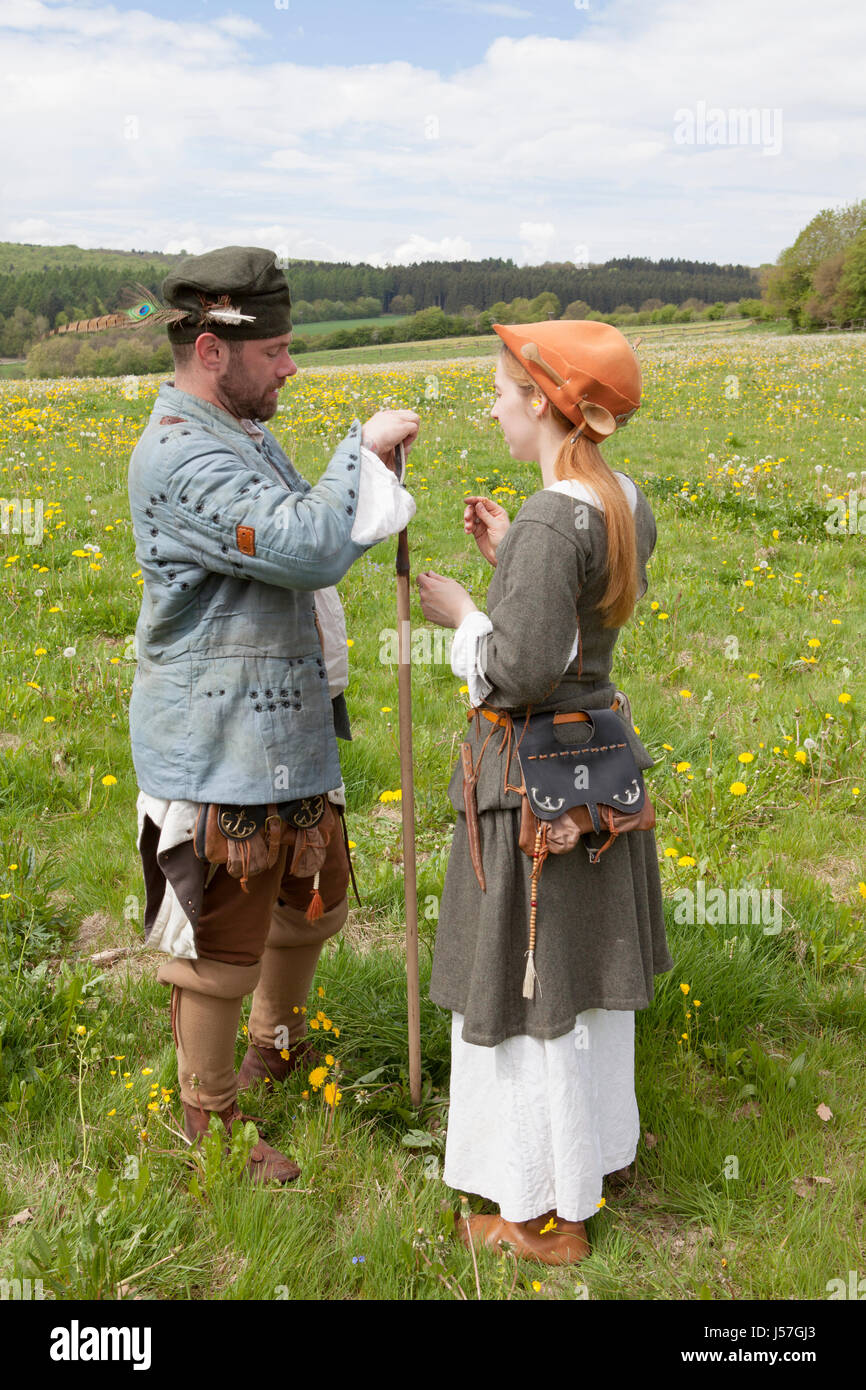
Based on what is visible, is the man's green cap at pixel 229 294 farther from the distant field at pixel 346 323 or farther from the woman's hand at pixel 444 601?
the distant field at pixel 346 323

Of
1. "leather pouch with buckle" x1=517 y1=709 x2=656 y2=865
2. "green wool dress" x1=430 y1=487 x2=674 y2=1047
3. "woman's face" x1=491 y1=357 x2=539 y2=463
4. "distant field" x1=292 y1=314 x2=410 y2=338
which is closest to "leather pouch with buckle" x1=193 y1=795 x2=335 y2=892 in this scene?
"green wool dress" x1=430 y1=487 x2=674 y2=1047

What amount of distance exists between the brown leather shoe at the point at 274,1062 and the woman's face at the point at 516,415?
2.22 m

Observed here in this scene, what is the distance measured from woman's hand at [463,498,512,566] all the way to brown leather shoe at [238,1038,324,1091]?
188 cm

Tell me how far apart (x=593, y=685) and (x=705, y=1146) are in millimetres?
1570

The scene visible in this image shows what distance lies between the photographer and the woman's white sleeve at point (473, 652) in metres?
2.53

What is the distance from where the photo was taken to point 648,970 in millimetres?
2912

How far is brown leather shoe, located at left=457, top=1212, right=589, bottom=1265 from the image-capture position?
2.80 meters

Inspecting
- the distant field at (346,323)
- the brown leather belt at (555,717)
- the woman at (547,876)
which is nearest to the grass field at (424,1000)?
the woman at (547,876)

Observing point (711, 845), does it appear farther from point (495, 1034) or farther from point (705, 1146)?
point (495, 1034)

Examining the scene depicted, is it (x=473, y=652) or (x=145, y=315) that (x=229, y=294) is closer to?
(x=145, y=315)

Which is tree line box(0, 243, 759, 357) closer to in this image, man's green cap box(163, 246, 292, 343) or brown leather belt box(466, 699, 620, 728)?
man's green cap box(163, 246, 292, 343)

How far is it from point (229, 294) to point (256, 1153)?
2.49 meters
